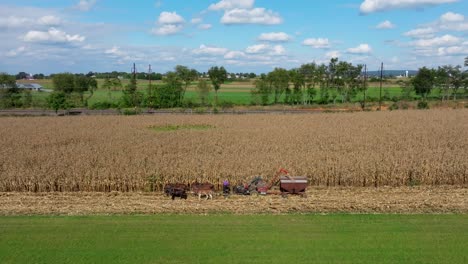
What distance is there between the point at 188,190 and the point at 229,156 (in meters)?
6.39

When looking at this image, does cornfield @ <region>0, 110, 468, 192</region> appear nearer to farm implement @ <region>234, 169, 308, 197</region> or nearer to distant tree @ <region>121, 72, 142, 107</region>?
farm implement @ <region>234, 169, 308, 197</region>

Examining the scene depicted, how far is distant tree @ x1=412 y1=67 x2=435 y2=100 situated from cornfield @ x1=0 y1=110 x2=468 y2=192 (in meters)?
54.7

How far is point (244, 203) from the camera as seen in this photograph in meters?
16.2

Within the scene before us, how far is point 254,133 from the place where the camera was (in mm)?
35250

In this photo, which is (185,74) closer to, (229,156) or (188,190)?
(229,156)

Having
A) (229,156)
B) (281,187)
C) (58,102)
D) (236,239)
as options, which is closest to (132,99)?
(58,102)

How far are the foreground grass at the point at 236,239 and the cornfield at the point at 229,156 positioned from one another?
4917 millimetres

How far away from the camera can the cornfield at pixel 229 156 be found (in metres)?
19.2

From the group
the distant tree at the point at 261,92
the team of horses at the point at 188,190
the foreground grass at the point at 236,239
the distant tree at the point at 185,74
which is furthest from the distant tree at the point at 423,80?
the team of horses at the point at 188,190

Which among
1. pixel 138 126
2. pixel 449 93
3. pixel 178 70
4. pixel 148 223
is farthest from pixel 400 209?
pixel 449 93

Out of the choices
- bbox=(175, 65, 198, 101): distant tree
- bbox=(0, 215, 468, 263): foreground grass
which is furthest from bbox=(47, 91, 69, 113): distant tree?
bbox=(0, 215, 468, 263): foreground grass

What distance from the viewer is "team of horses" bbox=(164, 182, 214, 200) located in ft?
55.9

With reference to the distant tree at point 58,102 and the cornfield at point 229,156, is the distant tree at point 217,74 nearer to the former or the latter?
the distant tree at point 58,102

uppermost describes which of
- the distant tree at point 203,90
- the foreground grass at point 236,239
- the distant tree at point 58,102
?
the distant tree at point 203,90
